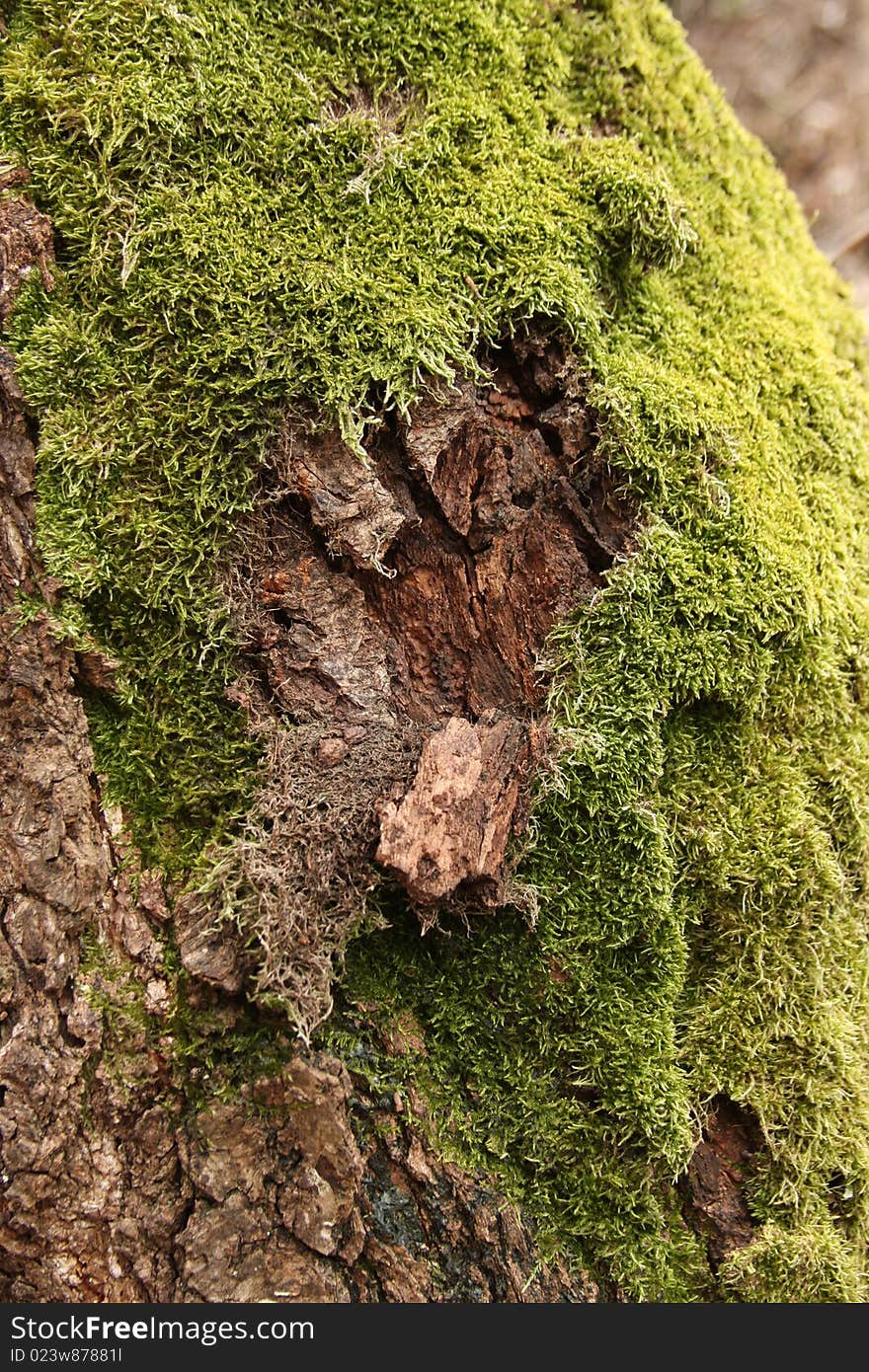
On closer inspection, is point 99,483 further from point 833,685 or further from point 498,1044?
point 833,685

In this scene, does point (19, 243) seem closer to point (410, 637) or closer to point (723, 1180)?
point (410, 637)

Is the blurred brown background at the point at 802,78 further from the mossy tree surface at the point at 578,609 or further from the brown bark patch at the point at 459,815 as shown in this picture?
the brown bark patch at the point at 459,815

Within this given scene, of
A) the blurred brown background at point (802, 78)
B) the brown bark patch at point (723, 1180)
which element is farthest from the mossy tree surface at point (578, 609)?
the blurred brown background at point (802, 78)

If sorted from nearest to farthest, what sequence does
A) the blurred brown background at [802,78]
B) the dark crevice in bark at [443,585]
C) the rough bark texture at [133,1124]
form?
the rough bark texture at [133,1124], the dark crevice in bark at [443,585], the blurred brown background at [802,78]

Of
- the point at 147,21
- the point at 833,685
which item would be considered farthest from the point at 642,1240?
the point at 147,21

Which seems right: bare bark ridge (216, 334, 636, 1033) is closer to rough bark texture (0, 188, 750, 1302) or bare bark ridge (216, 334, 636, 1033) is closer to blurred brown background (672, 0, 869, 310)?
rough bark texture (0, 188, 750, 1302)

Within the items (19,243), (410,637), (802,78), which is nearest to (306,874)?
(410,637)
